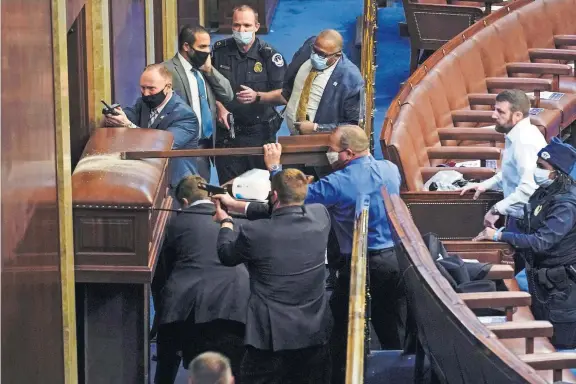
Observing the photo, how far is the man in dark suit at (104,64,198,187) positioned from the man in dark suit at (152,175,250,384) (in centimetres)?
68

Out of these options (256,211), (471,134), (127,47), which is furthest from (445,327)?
(471,134)

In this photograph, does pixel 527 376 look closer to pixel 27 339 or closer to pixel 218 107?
pixel 27 339

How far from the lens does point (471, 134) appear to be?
9578 mm

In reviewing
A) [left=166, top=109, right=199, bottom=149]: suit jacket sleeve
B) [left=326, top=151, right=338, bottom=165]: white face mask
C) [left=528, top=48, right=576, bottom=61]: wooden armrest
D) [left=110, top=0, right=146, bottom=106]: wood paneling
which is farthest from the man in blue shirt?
[left=528, top=48, right=576, bottom=61]: wooden armrest

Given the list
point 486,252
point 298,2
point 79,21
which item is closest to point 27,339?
point 79,21

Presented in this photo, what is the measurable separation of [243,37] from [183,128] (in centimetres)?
140

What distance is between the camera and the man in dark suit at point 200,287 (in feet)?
21.2

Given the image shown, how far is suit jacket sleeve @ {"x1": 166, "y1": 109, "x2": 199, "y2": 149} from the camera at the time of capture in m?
7.20

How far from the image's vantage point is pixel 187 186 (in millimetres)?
6465

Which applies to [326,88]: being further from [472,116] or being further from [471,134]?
[472,116]

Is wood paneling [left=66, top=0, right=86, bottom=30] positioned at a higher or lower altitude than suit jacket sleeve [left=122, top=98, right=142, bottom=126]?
higher

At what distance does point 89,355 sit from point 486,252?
8.43ft

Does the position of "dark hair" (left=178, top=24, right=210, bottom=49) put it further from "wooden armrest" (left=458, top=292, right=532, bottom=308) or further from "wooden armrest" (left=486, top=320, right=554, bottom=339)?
"wooden armrest" (left=486, top=320, right=554, bottom=339)

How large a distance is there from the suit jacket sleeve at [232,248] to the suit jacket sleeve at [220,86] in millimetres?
2209
